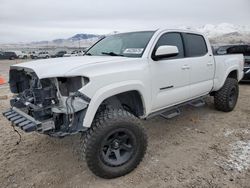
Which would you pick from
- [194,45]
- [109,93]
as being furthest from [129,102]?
[194,45]

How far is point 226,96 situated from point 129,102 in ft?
9.85

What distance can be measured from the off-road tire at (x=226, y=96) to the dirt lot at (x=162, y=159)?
57cm

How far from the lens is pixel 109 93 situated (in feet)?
10.2

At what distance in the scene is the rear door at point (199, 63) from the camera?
4.65 metres

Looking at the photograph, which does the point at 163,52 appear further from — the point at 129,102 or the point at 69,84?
the point at 69,84

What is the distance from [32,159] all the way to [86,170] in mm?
953

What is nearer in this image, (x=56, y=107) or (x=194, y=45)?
(x=56, y=107)

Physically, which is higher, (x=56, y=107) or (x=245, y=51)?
(x=245, y=51)

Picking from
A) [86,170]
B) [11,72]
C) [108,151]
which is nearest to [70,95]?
[108,151]

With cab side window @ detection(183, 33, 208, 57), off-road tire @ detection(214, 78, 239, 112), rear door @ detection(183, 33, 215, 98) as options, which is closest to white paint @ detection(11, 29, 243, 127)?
rear door @ detection(183, 33, 215, 98)

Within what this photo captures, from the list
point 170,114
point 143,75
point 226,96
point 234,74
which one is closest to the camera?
point 143,75

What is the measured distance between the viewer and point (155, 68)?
3.74 metres

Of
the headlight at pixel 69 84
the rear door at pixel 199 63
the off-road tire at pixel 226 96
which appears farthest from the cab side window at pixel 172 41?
the off-road tire at pixel 226 96

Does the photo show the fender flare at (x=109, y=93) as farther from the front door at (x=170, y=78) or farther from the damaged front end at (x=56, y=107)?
the front door at (x=170, y=78)
